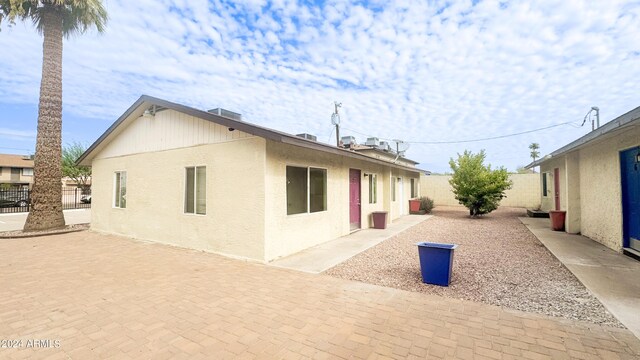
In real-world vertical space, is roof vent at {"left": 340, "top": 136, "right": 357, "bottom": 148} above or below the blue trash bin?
above

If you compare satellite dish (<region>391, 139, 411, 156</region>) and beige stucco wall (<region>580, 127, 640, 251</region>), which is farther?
satellite dish (<region>391, 139, 411, 156</region>)

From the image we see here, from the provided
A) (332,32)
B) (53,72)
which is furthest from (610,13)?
(53,72)

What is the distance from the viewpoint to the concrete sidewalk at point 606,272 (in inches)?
149

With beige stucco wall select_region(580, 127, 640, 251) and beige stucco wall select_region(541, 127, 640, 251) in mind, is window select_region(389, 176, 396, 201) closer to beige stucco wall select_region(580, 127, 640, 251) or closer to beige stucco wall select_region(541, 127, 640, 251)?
beige stucco wall select_region(541, 127, 640, 251)

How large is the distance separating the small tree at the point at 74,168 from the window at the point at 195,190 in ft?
104

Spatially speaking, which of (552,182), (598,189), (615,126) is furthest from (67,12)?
(552,182)

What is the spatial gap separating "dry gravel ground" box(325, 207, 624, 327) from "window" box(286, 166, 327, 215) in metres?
1.90

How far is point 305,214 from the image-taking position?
7.70 metres

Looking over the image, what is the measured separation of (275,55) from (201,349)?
11019 millimetres

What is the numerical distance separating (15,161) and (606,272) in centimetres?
5781

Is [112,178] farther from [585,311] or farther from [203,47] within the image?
[585,311]

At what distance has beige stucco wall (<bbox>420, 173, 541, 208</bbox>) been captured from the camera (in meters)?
20.2

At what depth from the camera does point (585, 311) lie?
377cm

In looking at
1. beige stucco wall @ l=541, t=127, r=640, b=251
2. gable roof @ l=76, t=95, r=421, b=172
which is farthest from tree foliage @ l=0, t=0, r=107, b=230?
beige stucco wall @ l=541, t=127, r=640, b=251
